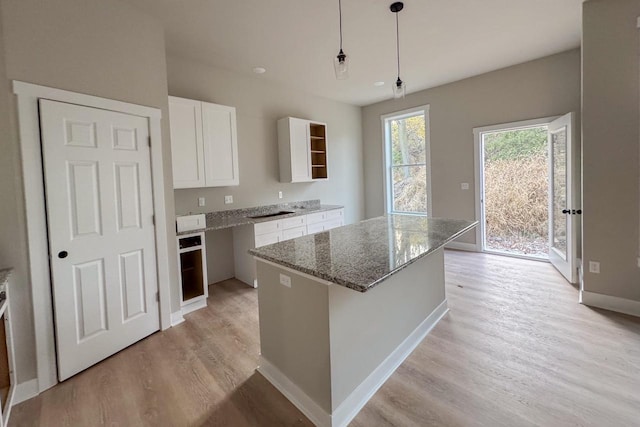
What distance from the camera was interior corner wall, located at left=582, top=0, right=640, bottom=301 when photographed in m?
2.61

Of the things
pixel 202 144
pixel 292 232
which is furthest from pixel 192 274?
pixel 202 144

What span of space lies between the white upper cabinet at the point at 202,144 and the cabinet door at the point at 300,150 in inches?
38.3

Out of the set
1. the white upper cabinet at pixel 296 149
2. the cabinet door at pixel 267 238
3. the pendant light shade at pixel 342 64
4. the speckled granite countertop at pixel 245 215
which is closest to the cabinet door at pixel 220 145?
the speckled granite countertop at pixel 245 215

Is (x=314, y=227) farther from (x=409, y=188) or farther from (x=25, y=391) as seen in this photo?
(x=25, y=391)

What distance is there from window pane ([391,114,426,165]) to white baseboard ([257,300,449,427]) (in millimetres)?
4069

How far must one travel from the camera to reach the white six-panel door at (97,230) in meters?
2.05

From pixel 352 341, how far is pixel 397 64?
12.3 ft

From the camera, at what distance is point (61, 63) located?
2.07 metres

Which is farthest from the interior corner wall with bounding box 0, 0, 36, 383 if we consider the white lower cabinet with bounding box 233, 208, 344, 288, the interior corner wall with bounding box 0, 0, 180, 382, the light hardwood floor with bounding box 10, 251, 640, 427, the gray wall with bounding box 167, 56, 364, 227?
the white lower cabinet with bounding box 233, 208, 344, 288

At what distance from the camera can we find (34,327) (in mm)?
1955

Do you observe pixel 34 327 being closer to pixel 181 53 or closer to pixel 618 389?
pixel 181 53

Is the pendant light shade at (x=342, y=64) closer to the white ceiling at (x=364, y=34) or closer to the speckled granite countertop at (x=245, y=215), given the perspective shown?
the white ceiling at (x=364, y=34)

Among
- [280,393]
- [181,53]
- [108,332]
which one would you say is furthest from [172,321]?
[181,53]

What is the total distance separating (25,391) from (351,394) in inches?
82.9
